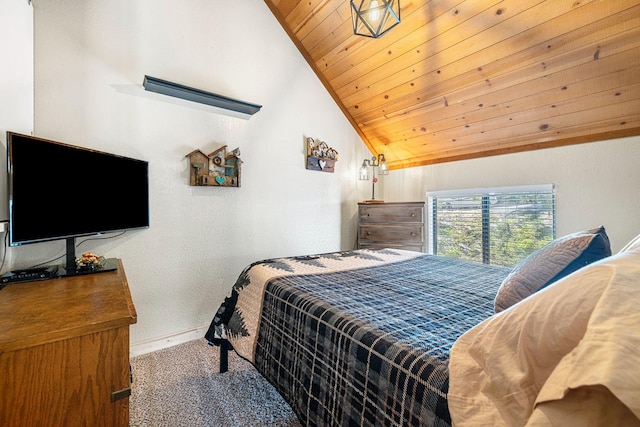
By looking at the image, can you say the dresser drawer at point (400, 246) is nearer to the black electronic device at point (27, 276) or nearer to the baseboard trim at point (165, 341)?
the baseboard trim at point (165, 341)

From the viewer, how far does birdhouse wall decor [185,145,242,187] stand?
231cm

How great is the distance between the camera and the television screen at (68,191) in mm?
1226

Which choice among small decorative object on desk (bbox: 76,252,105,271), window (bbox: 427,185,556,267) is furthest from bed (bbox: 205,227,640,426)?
window (bbox: 427,185,556,267)

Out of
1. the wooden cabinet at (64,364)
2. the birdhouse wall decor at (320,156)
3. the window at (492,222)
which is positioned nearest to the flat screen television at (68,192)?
the wooden cabinet at (64,364)

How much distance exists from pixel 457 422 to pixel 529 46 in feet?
7.83

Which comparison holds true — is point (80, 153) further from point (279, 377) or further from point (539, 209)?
point (539, 209)

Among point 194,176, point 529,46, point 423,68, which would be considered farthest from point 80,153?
point 529,46

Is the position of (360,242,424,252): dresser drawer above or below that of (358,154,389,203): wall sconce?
below

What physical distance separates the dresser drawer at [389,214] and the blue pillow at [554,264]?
2.08 m

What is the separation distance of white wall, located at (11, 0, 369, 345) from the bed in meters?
0.74

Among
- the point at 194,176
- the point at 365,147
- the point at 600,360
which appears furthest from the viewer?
the point at 365,147

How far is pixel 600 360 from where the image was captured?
406 millimetres

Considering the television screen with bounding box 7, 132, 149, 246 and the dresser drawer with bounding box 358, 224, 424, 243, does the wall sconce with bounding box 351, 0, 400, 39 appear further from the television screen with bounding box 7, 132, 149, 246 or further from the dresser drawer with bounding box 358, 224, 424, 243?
the dresser drawer with bounding box 358, 224, 424, 243

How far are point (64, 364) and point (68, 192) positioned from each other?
1.05 m
